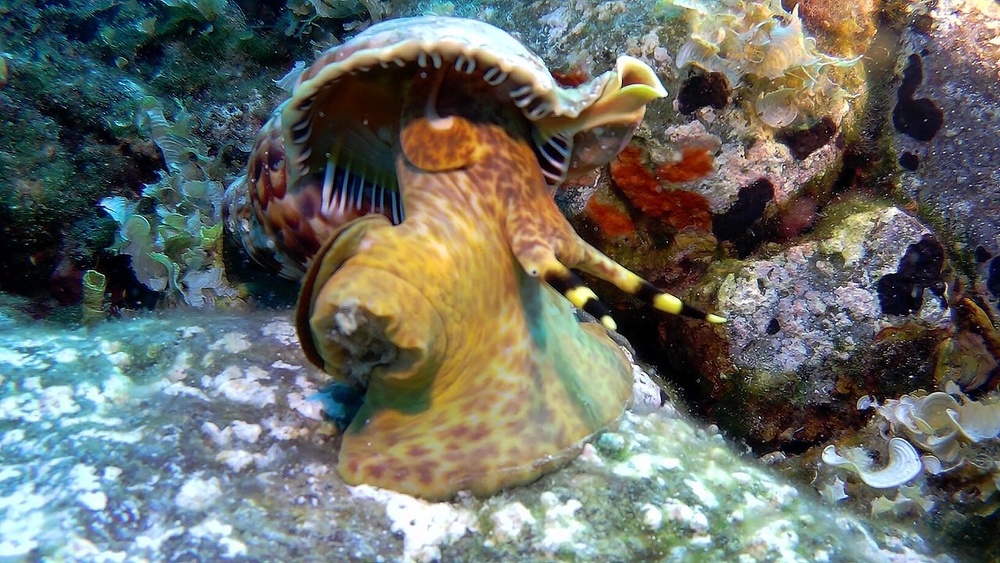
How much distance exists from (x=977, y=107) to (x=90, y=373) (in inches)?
171

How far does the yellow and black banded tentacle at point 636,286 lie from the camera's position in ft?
5.47

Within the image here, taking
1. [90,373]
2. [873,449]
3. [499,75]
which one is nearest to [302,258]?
[90,373]

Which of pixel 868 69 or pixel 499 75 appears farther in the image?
pixel 868 69

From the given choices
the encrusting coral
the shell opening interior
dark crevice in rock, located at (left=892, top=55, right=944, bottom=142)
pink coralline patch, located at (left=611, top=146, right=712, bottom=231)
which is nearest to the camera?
the encrusting coral

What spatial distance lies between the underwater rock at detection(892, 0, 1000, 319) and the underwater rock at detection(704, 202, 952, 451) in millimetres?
286

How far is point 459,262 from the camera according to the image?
6.32 ft

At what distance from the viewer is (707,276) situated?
10.4 ft

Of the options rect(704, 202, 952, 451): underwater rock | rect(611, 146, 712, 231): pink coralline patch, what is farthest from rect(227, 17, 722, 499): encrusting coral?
rect(704, 202, 952, 451): underwater rock

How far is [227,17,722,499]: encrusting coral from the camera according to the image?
1.80m

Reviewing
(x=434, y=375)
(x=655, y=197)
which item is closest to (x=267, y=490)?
(x=434, y=375)

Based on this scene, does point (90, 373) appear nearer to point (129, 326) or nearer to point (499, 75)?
point (129, 326)

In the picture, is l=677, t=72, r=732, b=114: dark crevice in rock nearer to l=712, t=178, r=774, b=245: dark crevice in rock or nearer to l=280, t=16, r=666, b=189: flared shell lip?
l=712, t=178, r=774, b=245: dark crevice in rock

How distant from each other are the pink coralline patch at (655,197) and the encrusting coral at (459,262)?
807mm

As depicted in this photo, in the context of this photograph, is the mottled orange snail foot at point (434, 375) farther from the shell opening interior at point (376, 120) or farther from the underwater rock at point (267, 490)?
the shell opening interior at point (376, 120)
